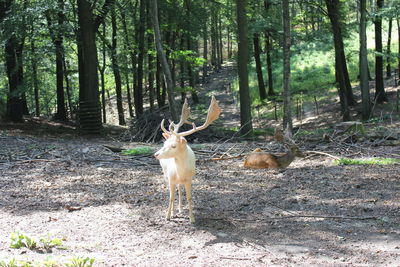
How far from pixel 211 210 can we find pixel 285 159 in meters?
3.02

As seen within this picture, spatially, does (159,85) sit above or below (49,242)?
above

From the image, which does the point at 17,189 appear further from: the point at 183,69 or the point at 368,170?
the point at 183,69

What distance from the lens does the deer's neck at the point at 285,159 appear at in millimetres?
8430

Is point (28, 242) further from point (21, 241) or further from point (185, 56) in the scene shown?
point (185, 56)

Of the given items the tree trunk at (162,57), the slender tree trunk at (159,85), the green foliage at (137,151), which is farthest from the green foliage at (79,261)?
the slender tree trunk at (159,85)

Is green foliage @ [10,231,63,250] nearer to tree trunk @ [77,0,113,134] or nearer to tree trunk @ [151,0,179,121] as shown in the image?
tree trunk @ [151,0,179,121]

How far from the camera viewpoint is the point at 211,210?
5883 mm

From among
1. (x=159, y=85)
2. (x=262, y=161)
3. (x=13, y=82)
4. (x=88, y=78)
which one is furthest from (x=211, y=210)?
(x=159, y=85)

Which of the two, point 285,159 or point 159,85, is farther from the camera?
point 159,85

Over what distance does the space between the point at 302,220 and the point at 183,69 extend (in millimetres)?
25270

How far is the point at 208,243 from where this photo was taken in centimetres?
466

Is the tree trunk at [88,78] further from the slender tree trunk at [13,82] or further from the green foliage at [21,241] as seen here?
the green foliage at [21,241]

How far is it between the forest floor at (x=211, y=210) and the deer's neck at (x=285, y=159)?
0.18m

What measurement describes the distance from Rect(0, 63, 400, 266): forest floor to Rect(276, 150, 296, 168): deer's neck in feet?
0.58
